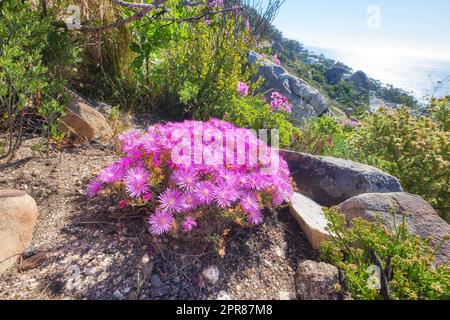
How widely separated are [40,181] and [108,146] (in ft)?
2.47

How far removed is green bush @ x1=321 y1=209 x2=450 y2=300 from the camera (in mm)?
1488

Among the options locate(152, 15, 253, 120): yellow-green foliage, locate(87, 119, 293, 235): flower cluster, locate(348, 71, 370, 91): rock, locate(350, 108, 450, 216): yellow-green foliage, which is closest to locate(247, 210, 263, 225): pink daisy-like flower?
locate(87, 119, 293, 235): flower cluster

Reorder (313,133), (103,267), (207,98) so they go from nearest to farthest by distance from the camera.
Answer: (103,267) → (207,98) → (313,133)

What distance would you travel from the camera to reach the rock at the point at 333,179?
8.77 feet

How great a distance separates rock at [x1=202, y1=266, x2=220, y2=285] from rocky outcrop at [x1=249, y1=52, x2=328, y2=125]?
6159 millimetres

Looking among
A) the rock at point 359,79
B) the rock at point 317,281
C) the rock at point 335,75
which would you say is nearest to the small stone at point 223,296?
the rock at point 317,281

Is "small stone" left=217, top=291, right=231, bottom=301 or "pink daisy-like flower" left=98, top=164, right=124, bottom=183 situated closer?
"small stone" left=217, top=291, right=231, bottom=301

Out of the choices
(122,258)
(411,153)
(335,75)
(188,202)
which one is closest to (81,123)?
(122,258)

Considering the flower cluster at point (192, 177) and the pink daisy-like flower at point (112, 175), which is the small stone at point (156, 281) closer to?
the flower cluster at point (192, 177)

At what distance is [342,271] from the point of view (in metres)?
1.71

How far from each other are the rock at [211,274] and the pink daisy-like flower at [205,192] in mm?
381

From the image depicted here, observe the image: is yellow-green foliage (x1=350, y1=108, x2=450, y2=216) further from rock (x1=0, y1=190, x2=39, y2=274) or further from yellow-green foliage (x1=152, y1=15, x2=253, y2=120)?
rock (x1=0, y1=190, x2=39, y2=274)
